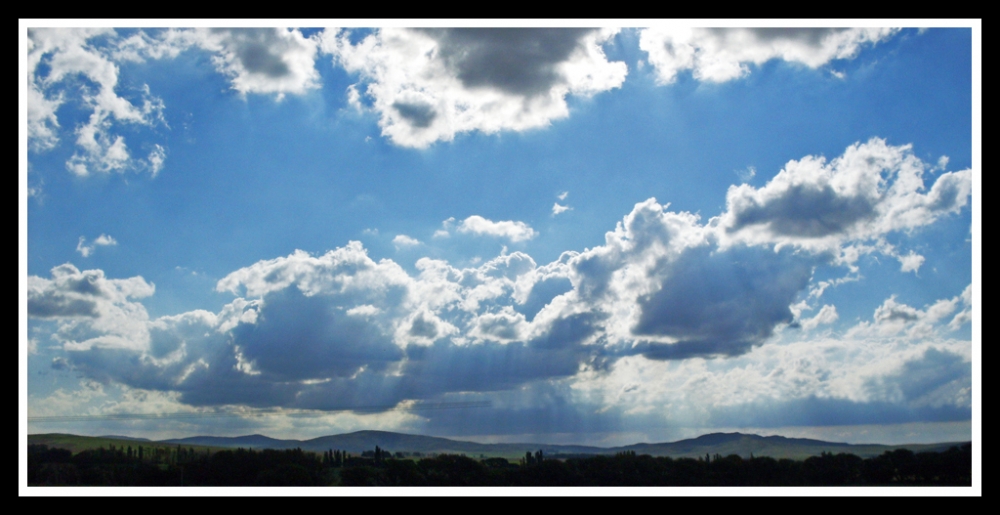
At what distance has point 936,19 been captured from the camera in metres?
54.2

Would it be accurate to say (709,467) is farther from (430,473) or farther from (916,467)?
(430,473)

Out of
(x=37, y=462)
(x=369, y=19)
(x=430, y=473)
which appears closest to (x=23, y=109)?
(x=369, y=19)

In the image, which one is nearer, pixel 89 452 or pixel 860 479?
pixel 860 479

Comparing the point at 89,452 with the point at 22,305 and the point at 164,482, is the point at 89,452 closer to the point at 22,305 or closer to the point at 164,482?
the point at 164,482

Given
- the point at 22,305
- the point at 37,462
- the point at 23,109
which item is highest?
the point at 23,109

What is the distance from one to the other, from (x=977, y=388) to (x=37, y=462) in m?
→ 124

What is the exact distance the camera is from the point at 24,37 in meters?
57.1

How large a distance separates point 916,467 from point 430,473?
80.2 m

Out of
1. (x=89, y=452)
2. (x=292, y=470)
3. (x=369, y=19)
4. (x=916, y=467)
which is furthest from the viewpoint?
(x=89, y=452)

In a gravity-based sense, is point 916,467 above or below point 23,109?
below

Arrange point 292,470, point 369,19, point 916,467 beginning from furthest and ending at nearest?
point 292,470 < point 916,467 < point 369,19

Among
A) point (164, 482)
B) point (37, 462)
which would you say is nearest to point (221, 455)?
point (164, 482)

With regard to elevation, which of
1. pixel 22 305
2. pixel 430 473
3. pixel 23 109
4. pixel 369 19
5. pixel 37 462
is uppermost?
pixel 369 19

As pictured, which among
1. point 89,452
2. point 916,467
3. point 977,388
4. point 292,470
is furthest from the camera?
point 89,452
